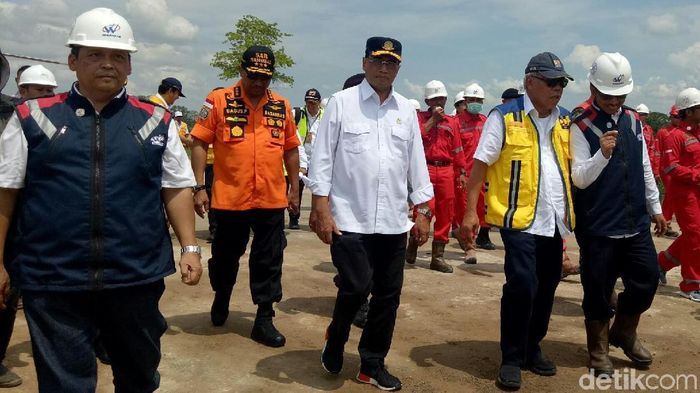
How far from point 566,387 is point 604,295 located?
72cm

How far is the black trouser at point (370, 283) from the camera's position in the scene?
Result: 411 cm

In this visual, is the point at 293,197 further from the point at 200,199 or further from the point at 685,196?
the point at 685,196

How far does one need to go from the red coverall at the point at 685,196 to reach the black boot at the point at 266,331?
4.61m

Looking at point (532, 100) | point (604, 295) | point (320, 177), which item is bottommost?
point (604, 295)

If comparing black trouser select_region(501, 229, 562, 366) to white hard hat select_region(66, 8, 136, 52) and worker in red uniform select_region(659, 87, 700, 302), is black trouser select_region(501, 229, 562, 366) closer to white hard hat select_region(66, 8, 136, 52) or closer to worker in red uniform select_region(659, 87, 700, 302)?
white hard hat select_region(66, 8, 136, 52)

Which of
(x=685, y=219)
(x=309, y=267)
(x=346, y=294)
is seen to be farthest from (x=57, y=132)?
(x=685, y=219)

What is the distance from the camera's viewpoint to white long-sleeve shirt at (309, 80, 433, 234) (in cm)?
416

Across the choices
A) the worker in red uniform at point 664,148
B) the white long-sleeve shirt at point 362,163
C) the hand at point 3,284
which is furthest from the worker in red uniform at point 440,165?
the hand at point 3,284

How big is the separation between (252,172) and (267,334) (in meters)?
1.27

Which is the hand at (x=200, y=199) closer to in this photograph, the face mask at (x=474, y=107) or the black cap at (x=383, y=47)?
the black cap at (x=383, y=47)

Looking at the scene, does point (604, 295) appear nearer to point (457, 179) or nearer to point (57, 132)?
point (57, 132)

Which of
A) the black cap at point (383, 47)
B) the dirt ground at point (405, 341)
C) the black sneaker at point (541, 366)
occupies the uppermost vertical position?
the black cap at point (383, 47)

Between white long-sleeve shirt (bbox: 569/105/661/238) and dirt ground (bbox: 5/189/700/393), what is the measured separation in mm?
1333

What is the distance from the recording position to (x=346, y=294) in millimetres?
4137
